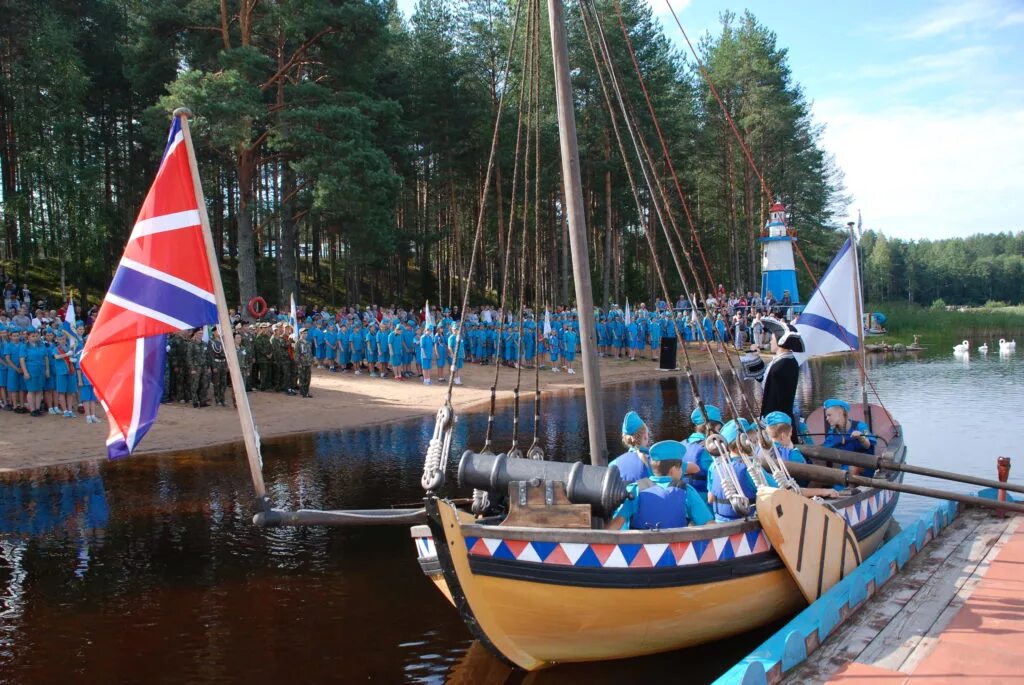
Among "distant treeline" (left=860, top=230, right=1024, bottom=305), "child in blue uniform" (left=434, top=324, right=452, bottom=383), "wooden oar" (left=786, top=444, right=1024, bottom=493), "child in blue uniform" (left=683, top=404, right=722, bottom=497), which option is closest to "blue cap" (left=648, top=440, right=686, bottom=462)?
"child in blue uniform" (left=683, top=404, right=722, bottom=497)

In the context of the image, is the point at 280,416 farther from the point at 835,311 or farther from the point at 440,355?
the point at 835,311

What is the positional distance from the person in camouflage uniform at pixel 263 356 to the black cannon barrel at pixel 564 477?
16.8 meters

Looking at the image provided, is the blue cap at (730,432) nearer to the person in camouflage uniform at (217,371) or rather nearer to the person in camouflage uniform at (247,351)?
the person in camouflage uniform at (247,351)

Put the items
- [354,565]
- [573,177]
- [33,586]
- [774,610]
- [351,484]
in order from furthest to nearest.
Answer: [351,484] → [354,565] → [33,586] → [573,177] → [774,610]

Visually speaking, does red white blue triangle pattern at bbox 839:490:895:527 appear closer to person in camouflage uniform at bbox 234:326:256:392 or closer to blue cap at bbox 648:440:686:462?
blue cap at bbox 648:440:686:462

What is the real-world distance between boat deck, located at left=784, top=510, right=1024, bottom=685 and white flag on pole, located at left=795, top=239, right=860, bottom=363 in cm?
399

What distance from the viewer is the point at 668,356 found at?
107 feet

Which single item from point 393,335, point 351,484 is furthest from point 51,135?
point 351,484

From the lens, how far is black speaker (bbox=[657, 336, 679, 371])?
107 feet

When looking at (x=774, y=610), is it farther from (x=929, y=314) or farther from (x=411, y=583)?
(x=929, y=314)

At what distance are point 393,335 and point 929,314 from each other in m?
49.8

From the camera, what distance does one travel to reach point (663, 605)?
6.67 m

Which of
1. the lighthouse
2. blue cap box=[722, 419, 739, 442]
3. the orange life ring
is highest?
the lighthouse

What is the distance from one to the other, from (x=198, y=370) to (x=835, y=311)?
1420 centimetres
